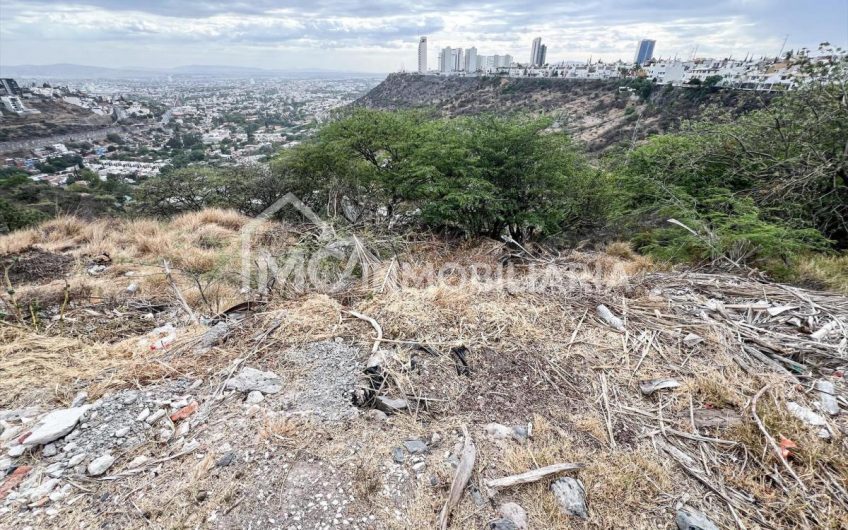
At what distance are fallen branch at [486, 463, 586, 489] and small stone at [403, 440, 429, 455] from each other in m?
0.39

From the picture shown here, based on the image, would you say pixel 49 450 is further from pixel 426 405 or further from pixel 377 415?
pixel 426 405

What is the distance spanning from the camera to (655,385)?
2.58 m

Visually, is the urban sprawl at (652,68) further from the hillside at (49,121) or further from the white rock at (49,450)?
the hillside at (49,121)

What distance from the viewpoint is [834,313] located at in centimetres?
316

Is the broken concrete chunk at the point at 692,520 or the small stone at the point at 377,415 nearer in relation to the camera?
the broken concrete chunk at the point at 692,520

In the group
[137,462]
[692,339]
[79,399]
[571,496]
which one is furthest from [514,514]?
[79,399]

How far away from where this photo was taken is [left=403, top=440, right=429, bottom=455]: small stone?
81.4 inches

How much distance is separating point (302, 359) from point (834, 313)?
4.52 meters

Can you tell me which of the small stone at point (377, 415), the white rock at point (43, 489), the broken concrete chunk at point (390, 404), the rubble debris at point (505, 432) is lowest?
the rubble debris at point (505, 432)

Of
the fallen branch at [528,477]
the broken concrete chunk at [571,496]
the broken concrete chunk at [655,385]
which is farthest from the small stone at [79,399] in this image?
the broken concrete chunk at [655,385]

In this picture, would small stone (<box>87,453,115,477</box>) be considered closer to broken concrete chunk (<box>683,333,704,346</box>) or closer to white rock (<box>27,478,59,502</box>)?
white rock (<box>27,478,59,502</box>)

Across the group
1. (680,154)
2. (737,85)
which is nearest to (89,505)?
(680,154)

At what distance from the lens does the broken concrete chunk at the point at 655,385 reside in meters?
2.54

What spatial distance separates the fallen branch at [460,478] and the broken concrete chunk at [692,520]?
101 centimetres
